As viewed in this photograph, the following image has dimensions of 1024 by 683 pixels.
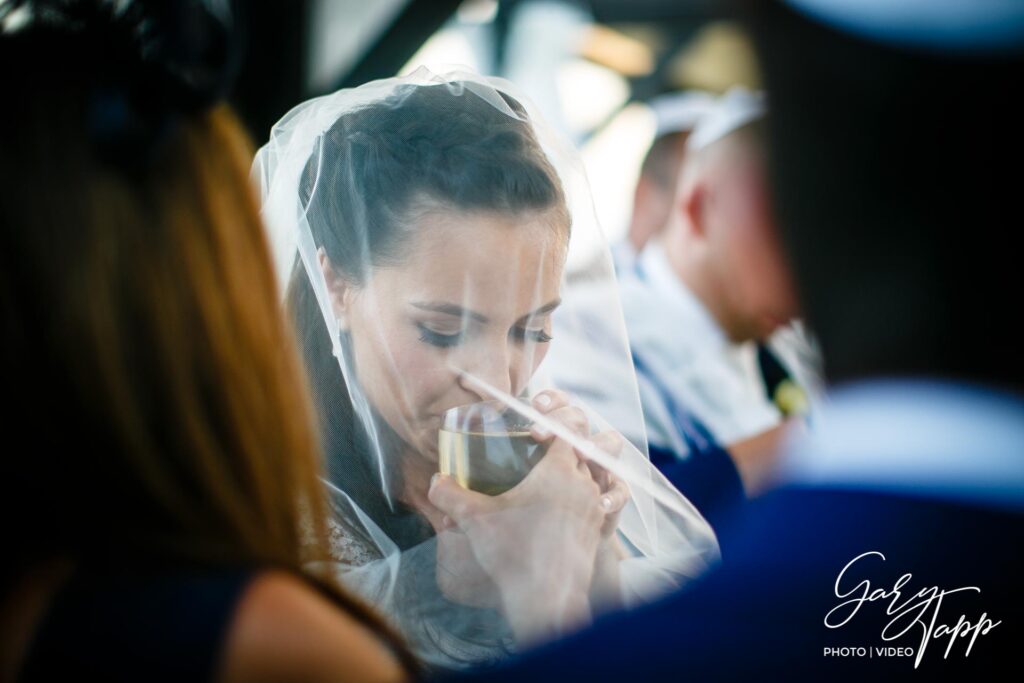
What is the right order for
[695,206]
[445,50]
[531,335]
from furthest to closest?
[445,50], [695,206], [531,335]

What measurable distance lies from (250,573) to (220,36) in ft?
1.19

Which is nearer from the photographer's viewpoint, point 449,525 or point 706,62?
point 449,525

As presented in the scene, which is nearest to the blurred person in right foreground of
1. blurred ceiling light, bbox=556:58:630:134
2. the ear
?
the ear

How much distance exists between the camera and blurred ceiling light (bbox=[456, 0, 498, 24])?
282 cm

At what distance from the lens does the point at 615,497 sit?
1.07 m

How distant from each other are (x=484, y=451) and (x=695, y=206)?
4.42 feet

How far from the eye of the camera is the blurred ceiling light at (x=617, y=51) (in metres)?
3.90

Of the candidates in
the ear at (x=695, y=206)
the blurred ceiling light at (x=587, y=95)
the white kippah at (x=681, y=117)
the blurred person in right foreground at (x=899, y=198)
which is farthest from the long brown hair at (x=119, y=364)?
the blurred ceiling light at (x=587, y=95)

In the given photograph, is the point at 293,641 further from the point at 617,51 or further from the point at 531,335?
the point at 617,51

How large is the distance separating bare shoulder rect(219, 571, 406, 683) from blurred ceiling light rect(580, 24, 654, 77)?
3549 millimetres

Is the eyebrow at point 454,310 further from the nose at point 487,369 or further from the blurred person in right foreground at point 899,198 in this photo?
the blurred person in right foreground at point 899,198

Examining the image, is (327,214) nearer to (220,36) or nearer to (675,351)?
(220,36)

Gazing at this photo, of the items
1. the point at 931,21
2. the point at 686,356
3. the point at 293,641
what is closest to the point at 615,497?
the point at 293,641

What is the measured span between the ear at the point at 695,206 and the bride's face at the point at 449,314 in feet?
3.68
